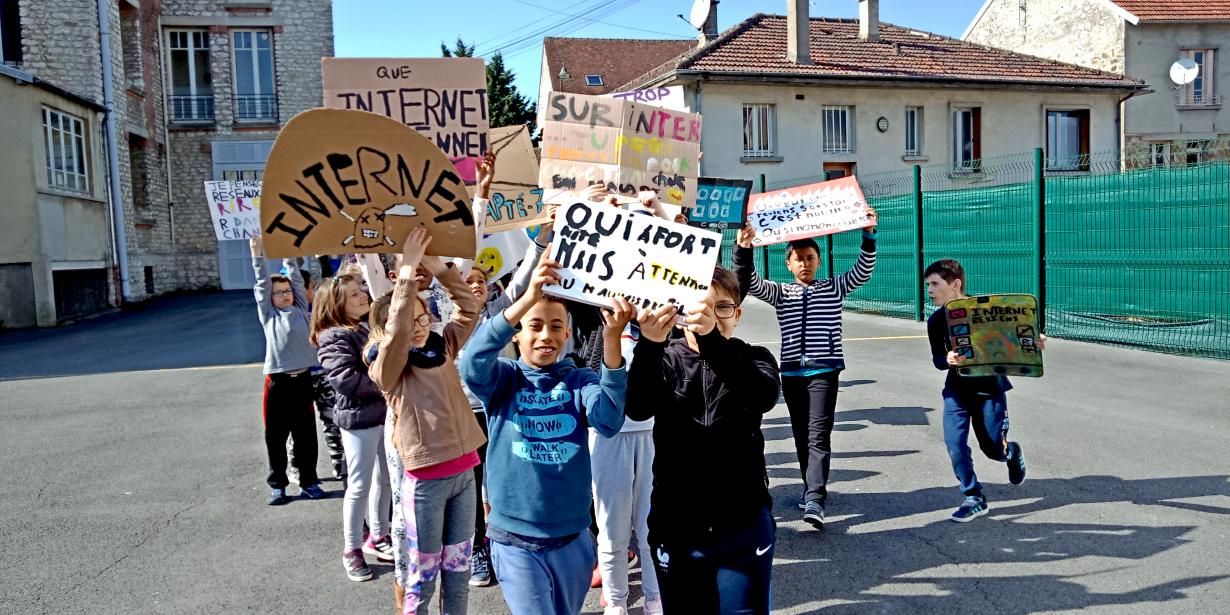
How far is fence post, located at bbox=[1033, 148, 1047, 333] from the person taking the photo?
12078 millimetres

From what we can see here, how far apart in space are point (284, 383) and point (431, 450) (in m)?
2.91

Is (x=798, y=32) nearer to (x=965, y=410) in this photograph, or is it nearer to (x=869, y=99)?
(x=869, y=99)

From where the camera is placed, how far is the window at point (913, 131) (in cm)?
2695

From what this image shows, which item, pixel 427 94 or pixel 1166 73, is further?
pixel 1166 73

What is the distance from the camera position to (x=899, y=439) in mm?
7332

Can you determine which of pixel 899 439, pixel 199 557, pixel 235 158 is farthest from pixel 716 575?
pixel 235 158

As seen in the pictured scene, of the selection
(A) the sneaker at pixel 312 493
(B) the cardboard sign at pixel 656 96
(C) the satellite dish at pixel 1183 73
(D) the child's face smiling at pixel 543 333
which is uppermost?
(C) the satellite dish at pixel 1183 73

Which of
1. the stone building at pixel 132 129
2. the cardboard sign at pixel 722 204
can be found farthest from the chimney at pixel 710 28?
the cardboard sign at pixel 722 204

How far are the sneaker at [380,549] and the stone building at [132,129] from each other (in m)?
17.9

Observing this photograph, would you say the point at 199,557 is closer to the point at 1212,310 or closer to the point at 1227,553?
the point at 1227,553

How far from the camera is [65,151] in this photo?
2142 cm

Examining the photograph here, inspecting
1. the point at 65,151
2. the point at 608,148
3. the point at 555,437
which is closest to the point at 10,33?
the point at 65,151

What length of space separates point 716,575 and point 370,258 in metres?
2.29

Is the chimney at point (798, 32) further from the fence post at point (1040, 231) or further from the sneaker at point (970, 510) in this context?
the sneaker at point (970, 510)
